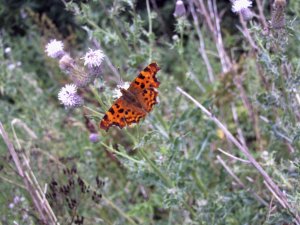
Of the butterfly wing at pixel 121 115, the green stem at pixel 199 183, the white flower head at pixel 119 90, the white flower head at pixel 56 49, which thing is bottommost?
the green stem at pixel 199 183

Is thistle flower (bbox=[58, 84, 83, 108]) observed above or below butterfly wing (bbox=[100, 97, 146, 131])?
above

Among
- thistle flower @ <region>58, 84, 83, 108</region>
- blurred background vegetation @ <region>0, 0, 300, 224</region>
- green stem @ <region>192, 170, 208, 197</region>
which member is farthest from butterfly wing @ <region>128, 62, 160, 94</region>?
green stem @ <region>192, 170, 208, 197</region>

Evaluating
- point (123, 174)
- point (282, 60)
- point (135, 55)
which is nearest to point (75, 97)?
point (135, 55)

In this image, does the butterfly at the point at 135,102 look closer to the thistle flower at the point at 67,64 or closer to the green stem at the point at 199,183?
the thistle flower at the point at 67,64

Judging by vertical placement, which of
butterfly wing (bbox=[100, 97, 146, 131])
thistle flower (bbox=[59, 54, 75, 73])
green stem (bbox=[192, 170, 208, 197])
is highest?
thistle flower (bbox=[59, 54, 75, 73])

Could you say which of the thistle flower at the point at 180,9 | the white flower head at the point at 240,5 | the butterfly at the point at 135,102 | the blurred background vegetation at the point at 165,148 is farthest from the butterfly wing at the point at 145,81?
the thistle flower at the point at 180,9

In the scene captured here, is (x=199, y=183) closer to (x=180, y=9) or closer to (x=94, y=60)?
(x=180, y=9)

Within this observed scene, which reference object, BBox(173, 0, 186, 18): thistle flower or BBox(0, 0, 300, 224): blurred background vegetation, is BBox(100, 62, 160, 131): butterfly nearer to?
BBox(0, 0, 300, 224): blurred background vegetation

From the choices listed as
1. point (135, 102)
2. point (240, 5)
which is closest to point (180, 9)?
point (240, 5)
